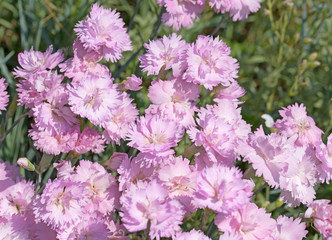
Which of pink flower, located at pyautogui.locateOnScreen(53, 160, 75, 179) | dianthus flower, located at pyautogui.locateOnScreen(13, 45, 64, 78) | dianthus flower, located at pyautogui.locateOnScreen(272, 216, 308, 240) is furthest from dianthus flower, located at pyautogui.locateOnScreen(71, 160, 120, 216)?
dianthus flower, located at pyautogui.locateOnScreen(272, 216, 308, 240)

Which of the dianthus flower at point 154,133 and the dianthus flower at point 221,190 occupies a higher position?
the dianthus flower at point 154,133

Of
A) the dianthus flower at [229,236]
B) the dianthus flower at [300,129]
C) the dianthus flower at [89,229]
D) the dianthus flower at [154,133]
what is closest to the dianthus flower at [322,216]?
the dianthus flower at [300,129]

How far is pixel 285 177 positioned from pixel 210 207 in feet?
0.66

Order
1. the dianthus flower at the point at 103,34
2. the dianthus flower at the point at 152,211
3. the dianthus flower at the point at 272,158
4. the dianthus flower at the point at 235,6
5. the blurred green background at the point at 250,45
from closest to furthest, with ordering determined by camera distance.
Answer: the dianthus flower at the point at 152,211, the dianthus flower at the point at 272,158, the dianthus flower at the point at 103,34, the dianthus flower at the point at 235,6, the blurred green background at the point at 250,45

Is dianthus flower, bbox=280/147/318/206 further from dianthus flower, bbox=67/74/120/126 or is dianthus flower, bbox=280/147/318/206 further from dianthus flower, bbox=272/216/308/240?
dianthus flower, bbox=67/74/120/126

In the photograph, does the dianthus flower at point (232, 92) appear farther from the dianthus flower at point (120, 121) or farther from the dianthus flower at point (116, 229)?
the dianthus flower at point (116, 229)

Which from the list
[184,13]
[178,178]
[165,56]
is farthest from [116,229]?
[184,13]

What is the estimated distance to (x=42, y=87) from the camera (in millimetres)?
1041

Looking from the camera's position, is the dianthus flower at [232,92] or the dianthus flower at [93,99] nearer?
the dianthus flower at [93,99]

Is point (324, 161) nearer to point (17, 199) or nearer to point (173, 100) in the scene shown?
point (173, 100)

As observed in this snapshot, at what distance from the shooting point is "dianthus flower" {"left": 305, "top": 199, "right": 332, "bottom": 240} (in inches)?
41.0

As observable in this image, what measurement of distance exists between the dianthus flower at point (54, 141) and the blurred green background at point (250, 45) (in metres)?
0.38

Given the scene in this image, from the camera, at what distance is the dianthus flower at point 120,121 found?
1061 millimetres

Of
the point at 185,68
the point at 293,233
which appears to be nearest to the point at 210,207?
the point at 293,233
